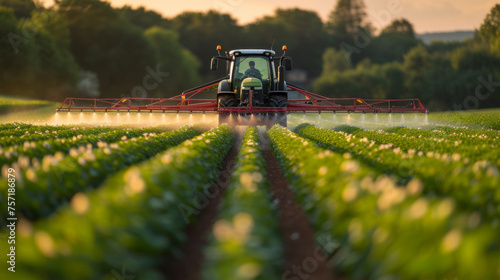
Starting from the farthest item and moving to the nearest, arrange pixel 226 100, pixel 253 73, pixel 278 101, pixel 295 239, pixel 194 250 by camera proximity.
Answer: pixel 253 73 → pixel 278 101 → pixel 226 100 → pixel 295 239 → pixel 194 250

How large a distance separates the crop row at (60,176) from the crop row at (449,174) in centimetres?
445

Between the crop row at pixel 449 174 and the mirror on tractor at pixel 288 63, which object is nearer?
the crop row at pixel 449 174

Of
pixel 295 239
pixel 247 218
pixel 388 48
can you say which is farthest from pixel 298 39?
pixel 247 218

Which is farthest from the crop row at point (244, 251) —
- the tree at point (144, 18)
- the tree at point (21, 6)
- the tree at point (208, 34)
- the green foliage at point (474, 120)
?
the tree at point (144, 18)

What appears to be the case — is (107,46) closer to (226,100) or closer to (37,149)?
(226,100)

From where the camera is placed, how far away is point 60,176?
6715 mm

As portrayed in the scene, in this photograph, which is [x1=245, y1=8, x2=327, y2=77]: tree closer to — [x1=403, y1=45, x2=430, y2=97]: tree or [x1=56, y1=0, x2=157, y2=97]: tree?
[x1=403, y1=45, x2=430, y2=97]: tree

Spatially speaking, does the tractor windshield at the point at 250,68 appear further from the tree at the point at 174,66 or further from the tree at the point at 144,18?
the tree at the point at 144,18

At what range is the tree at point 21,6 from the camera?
59.1 metres

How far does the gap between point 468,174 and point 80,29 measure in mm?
58718

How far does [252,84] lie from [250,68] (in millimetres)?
2145

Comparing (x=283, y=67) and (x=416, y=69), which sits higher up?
(x=416, y=69)

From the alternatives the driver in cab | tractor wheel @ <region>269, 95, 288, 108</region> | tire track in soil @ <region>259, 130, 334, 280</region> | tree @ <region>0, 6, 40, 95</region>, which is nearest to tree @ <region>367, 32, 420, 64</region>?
tree @ <region>0, 6, 40, 95</region>

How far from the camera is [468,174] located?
630 cm
